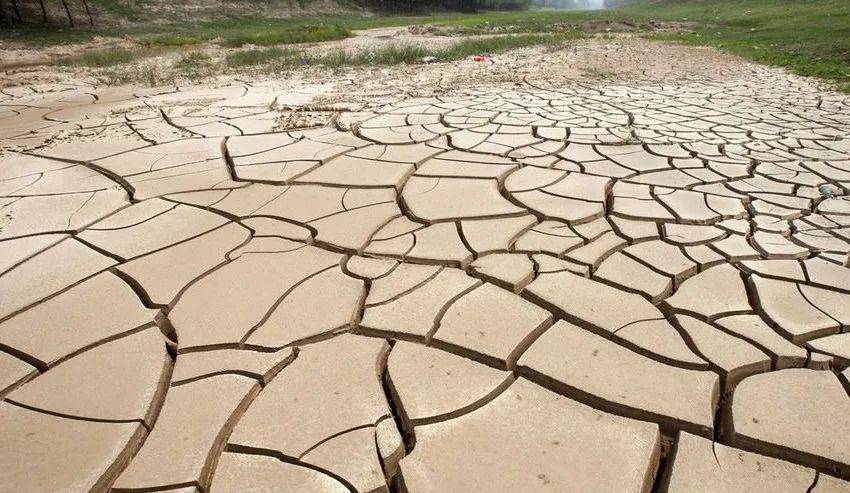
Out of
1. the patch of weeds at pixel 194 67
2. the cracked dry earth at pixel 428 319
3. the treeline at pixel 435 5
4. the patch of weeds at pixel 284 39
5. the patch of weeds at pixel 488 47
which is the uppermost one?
the cracked dry earth at pixel 428 319

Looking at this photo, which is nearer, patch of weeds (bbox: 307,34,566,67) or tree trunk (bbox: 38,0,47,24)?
patch of weeds (bbox: 307,34,566,67)

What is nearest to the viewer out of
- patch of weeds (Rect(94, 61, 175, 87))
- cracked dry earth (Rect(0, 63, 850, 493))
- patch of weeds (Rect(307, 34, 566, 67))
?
cracked dry earth (Rect(0, 63, 850, 493))

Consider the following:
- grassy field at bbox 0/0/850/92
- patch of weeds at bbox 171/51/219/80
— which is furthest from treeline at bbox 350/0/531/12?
patch of weeds at bbox 171/51/219/80

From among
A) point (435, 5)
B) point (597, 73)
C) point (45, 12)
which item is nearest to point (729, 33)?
point (597, 73)

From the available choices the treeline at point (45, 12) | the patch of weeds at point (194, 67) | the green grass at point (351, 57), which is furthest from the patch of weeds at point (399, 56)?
the treeline at point (45, 12)

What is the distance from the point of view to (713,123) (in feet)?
13.6

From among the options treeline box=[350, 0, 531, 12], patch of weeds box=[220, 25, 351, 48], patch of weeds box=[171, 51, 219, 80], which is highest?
patch of weeds box=[171, 51, 219, 80]

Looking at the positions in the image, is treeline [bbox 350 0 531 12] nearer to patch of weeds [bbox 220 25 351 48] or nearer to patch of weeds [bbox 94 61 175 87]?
patch of weeds [bbox 220 25 351 48]

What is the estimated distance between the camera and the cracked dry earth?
1.21 meters

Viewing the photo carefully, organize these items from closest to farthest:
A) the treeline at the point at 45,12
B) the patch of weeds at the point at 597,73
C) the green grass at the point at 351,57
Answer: the patch of weeds at the point at 597,73 → the green grass at the point at 351,57 → the treeline at the point at 45,12

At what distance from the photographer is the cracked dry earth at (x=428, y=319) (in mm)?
1213

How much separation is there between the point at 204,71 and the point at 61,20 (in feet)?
45.6

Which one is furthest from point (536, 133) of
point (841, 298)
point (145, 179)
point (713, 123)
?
point (145, 179)

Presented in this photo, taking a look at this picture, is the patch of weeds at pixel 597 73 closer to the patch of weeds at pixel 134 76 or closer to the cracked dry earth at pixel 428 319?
the cracked dry earth at pixel 428 319
